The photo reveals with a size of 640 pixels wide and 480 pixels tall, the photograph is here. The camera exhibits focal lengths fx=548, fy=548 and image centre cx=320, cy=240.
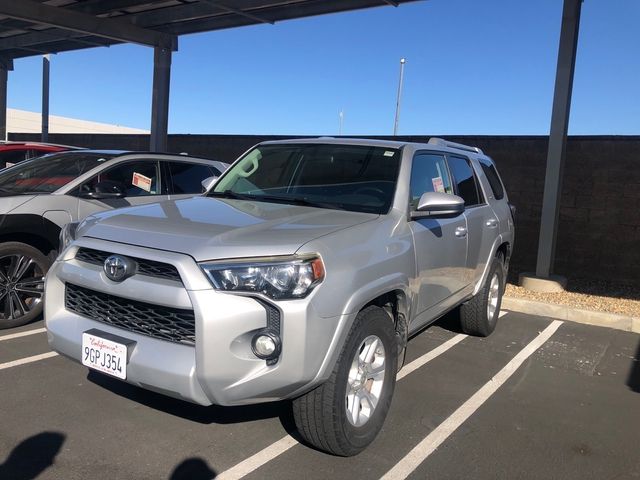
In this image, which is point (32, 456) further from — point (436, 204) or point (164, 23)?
point (164, 23)

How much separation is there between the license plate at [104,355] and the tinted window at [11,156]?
6135mm

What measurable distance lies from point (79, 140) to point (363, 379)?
1761 centimetres

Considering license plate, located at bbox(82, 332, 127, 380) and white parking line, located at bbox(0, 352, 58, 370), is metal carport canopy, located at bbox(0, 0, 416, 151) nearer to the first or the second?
white parking line, located at bbox(0, 352, 58, 370)

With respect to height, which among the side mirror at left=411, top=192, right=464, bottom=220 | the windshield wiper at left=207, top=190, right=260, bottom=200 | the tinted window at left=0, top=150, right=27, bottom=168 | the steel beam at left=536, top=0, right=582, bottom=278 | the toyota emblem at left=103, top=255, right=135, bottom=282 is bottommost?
the toyota emblem at left=103, top=255, right=135, bottom=282

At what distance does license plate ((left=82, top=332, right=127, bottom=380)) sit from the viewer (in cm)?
282

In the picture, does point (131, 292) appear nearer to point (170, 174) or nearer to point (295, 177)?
point (295, 177)

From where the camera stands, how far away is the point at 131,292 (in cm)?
282

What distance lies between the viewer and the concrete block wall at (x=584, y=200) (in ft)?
29.1

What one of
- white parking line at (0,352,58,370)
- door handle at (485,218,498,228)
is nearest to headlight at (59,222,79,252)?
white parking line at (0,352,58,370)

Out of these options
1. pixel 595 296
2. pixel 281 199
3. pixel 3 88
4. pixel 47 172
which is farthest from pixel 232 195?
pixel 3 88

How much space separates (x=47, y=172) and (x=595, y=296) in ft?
24.2

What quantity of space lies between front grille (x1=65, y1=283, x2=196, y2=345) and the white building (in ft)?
125

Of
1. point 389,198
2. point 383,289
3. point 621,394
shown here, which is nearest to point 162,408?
point 383,289

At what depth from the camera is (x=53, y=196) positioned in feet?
17.0
